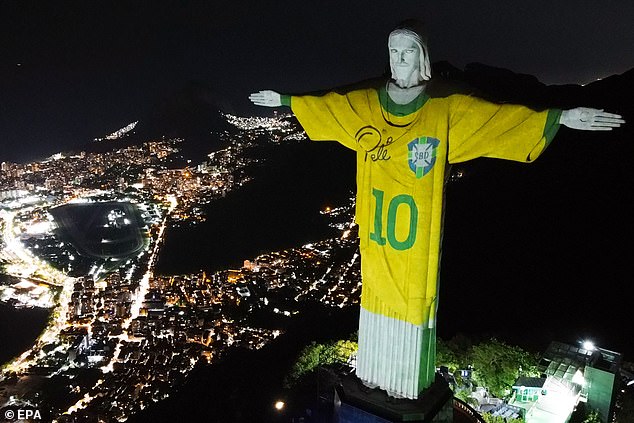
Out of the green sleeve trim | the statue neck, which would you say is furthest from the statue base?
the statue neck

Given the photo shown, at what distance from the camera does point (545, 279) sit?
23781 mm

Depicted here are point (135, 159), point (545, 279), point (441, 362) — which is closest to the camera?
point (441, 362)

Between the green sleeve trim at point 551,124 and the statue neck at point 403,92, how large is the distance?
106 cm

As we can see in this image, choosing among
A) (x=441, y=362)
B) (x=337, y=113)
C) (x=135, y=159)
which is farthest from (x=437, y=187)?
(x=135, y=159)

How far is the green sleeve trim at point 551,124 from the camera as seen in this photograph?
12.6ft

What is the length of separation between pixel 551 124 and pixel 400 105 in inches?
49.3

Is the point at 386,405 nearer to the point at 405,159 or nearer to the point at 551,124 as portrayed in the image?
the point at 405,159

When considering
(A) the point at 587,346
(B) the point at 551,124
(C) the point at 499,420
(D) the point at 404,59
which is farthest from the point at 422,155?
(A) the point at 587,346

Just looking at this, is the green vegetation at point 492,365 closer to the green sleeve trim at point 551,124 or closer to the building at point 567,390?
the building at point 567,390

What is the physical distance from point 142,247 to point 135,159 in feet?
117

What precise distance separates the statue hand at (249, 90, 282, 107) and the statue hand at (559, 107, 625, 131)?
254 cm

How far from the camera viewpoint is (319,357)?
40.5ft

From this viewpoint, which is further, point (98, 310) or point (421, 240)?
point (98, 310)

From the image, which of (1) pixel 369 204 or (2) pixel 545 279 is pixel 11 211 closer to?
(2) pixel 545 279
